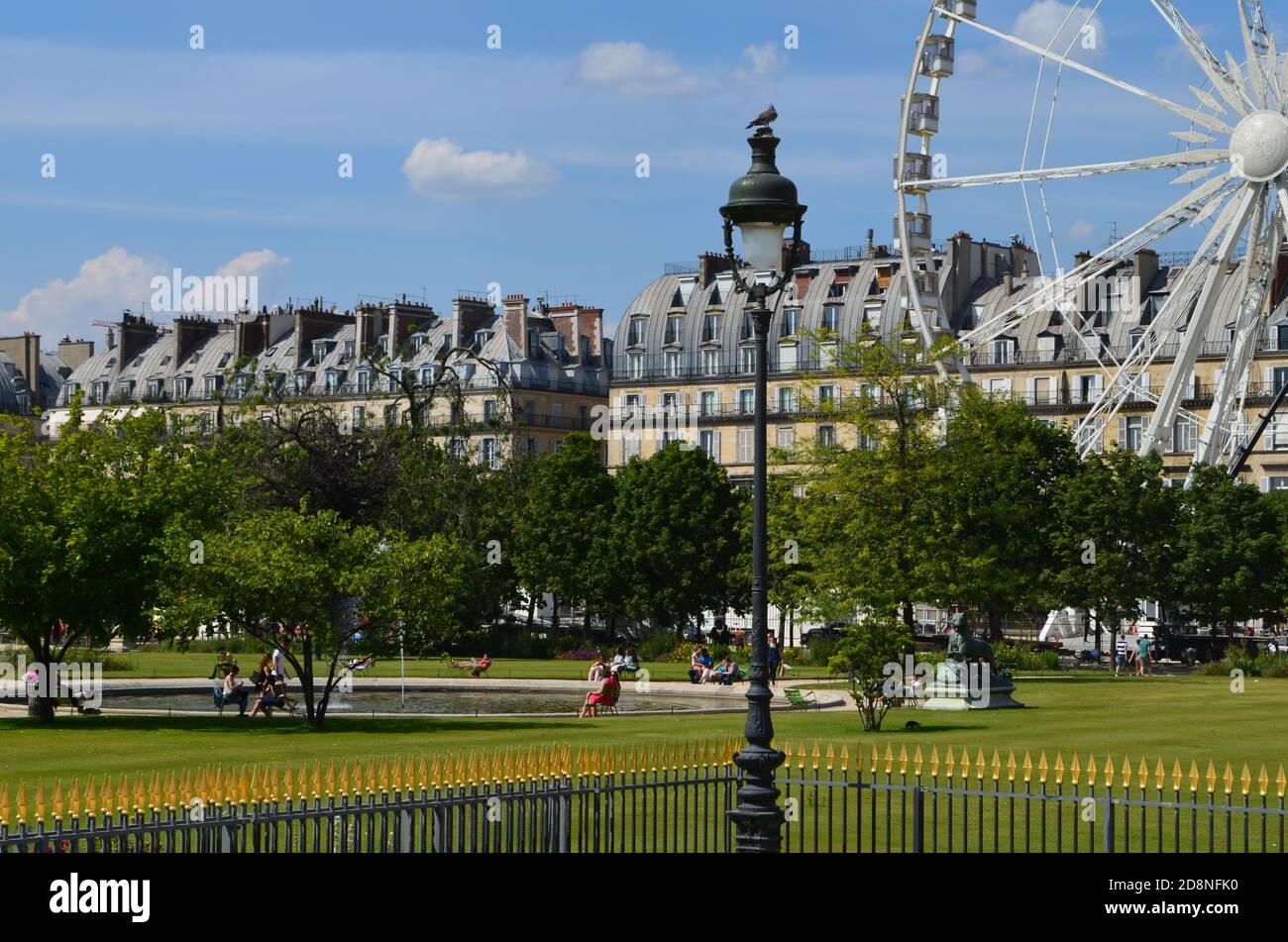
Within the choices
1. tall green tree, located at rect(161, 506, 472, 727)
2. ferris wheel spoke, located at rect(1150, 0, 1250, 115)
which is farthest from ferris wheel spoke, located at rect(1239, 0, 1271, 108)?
tall green tree, located at rect(161, 506, 472, 727)

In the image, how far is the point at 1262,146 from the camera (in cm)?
6406

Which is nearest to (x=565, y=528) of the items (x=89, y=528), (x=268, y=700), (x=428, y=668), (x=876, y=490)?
(x=428, y=668)

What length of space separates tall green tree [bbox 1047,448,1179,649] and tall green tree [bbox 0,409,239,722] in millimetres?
38181

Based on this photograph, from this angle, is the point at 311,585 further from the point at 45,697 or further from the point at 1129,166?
the point at 1129,166

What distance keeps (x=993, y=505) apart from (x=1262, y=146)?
14.1 meters

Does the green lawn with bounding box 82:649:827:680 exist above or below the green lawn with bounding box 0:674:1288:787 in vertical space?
below

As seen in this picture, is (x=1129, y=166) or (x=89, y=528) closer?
(x=89, y=528)

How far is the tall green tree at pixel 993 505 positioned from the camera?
Answer: 2267 inches

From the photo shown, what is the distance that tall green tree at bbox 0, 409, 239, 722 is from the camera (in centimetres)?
3969

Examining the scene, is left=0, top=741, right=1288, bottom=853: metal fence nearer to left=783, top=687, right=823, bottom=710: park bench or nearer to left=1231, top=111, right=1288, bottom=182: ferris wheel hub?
left=783, top=687, right=823, bottom=710: park bench

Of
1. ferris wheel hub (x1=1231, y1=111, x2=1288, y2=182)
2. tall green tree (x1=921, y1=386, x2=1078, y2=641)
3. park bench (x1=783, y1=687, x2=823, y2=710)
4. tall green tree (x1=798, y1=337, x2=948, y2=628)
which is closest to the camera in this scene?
park bench (x1=783, y1=687, x2=823, y2=710)

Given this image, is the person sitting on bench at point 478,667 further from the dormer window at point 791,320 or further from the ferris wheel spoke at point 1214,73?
the dormer window at point 791,320
